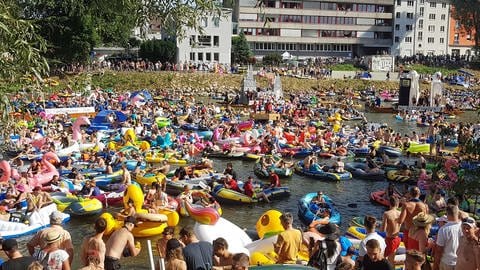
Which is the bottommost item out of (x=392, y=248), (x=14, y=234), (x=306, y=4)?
(x=14, y=234)

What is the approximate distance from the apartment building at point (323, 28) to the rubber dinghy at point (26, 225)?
2703 inches

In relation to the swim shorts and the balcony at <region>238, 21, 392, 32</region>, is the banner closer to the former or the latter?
the swim shorts

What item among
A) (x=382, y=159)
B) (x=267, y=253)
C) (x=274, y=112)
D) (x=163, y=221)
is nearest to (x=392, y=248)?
(x=267, y=253)

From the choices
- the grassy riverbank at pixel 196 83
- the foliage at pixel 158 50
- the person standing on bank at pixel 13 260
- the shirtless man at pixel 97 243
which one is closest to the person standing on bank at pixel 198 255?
the shirtless man at pixel 97 243

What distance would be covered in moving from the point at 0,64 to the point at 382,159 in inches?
917

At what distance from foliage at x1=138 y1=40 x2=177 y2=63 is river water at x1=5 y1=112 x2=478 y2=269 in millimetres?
41004

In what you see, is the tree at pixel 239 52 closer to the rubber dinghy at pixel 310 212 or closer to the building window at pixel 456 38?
the building window at pixel 456 38

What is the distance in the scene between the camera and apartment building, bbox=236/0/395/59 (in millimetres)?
85438

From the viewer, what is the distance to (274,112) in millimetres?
44031

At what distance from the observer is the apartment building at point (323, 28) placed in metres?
85.4

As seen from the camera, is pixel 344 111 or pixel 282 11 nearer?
pixel 344 111

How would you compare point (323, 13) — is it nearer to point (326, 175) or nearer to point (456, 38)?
point (456, 38)

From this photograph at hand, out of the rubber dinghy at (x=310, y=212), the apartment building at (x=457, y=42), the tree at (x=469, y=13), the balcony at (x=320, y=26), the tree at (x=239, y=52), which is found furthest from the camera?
the apartment building at (x=457, y=42)

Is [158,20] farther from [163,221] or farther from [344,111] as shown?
[344,111]
